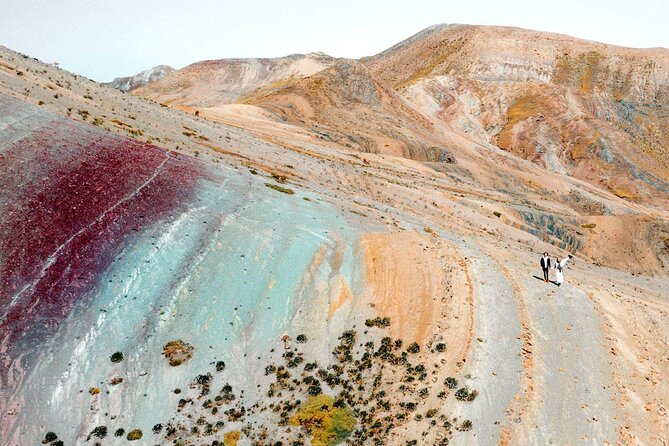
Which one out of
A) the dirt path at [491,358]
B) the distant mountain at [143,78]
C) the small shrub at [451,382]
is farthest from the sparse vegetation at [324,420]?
the distant mountain at [143,78]

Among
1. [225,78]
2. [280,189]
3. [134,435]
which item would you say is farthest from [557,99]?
[134,435]

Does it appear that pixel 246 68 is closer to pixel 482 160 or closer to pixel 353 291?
pixel 482 160

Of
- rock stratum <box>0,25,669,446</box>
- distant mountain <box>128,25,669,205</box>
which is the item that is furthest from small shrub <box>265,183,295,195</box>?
distant mountain <box>128,25,669,205</box>

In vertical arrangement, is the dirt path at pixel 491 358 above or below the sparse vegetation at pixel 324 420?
above

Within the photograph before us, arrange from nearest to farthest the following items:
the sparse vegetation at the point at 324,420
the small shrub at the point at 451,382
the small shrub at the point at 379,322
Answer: the sparse vegetation at the point at 324,420
the small shrub at the point at 451,382
the small shrub at the point at 379,322

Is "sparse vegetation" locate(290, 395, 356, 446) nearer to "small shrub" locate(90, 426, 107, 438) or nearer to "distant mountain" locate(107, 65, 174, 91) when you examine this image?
"small shrub" locate(90, 426, 107, 438)

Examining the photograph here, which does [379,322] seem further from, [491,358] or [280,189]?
[280,189]

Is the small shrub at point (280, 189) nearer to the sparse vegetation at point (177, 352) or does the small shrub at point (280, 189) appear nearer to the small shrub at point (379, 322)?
the small shrub at point (379, 322)

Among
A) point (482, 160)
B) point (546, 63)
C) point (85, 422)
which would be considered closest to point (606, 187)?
point (482, 160)
